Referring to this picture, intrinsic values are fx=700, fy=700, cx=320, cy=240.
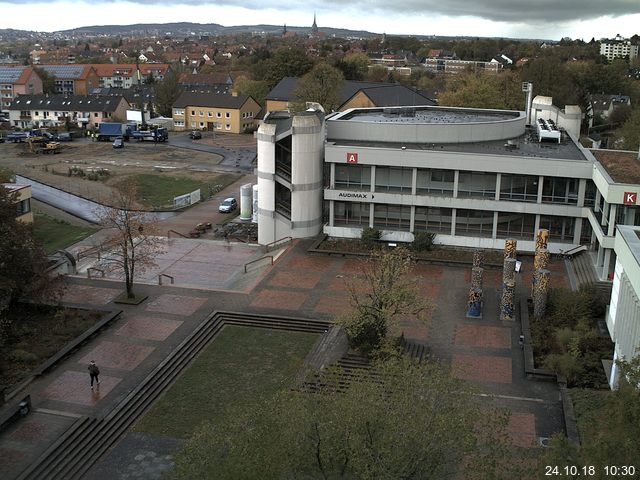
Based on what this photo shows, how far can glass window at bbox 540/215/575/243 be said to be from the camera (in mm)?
44844

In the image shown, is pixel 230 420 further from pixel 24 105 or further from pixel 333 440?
pixel 24 105

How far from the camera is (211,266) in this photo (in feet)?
142

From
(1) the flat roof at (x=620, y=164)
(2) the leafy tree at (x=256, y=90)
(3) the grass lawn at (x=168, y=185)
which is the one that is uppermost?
(2) the leafy tree at (x=256, y=90)

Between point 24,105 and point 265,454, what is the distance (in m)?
114

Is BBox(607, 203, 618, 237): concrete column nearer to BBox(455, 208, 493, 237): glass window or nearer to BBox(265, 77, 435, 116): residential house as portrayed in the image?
BBox(455, 208, 493, 237): glass window

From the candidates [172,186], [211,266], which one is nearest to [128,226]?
[211,266]

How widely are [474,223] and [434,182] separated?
3.80m

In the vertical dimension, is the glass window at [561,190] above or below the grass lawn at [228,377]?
above

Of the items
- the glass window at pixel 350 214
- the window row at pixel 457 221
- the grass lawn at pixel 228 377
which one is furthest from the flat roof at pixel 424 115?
the grass lawn at pixel 228 377

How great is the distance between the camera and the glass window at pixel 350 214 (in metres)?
47.9

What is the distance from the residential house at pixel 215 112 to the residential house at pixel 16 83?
1718 inches

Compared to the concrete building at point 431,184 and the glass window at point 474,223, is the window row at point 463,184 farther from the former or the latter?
the glass window at point 474,223

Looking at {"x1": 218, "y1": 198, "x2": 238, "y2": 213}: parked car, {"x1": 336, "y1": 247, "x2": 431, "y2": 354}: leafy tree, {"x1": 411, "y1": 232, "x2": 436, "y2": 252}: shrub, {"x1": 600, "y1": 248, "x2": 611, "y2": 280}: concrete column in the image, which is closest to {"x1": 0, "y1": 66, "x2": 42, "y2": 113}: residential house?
{"x1": 218, "y1": 198, "x2": 238, "y2": 213}: parked car

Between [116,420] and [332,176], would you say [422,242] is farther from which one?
[116,420]
